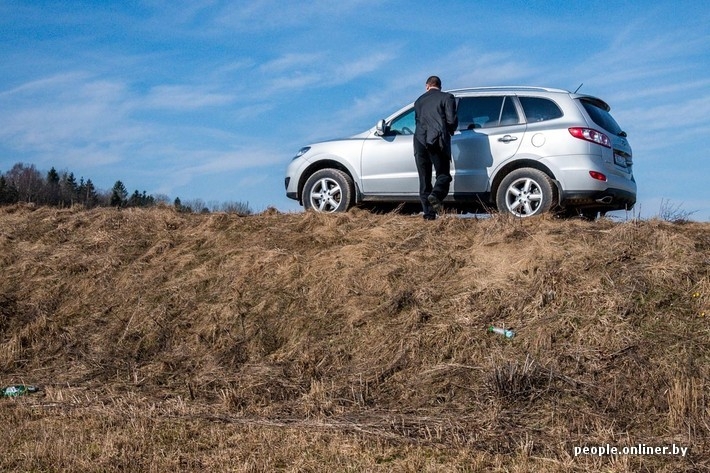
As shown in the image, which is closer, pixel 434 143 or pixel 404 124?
pixel 434 143

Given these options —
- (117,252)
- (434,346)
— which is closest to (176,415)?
(434,346)

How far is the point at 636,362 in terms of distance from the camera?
21.9 ft

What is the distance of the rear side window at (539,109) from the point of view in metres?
10.4

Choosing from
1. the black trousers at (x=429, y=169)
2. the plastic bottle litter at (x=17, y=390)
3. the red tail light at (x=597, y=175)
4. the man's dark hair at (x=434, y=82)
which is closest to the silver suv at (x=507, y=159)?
the red tail light at (x=597, y=175)

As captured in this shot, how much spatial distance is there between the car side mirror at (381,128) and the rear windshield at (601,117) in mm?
2805

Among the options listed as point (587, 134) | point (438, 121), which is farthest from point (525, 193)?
point (438, 121)

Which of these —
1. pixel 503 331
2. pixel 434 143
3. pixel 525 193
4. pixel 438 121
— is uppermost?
pixel 438 121

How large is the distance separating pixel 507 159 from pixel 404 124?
173cm

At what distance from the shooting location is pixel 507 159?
10.4 m

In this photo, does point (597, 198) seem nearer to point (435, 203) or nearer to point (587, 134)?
point (587, 134)

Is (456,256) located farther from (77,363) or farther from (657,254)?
(77,363)

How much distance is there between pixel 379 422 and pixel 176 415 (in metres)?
1.76

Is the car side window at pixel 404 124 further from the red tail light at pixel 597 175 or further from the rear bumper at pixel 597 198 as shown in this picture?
the red tail light at pixel 597 175

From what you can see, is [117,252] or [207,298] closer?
[207,298]
